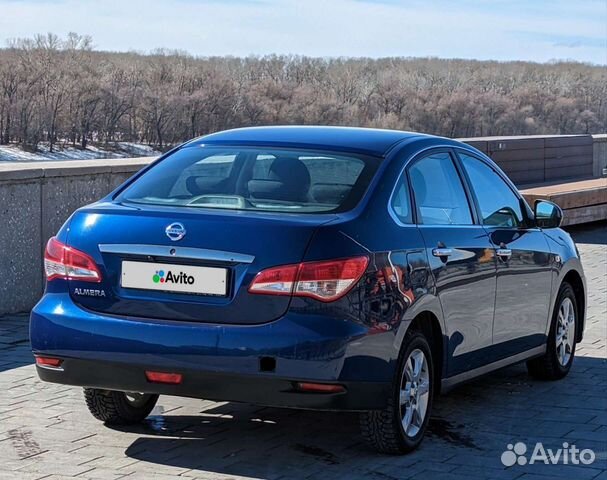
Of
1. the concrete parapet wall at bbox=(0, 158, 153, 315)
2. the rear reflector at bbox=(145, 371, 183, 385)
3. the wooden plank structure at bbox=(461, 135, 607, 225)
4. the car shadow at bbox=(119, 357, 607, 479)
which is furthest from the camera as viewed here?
the wooden plank structure at bbox=(461, 135, 607, 225)

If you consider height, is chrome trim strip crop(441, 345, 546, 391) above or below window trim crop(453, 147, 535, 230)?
below

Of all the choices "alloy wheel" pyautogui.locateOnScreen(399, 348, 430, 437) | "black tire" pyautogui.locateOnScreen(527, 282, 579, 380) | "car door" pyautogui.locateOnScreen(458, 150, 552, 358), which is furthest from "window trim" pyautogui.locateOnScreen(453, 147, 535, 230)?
"alloy wheel" pyautogui.locateOnScreen(399, 348, 430, 437)

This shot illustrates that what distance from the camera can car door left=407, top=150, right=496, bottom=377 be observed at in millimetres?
6172

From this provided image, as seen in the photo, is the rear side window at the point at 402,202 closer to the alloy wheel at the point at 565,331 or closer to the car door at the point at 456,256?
the car door at the point at 456,256

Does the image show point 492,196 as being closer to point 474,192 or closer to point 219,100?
point 474,192

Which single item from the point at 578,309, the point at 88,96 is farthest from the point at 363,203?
the point at 88,96

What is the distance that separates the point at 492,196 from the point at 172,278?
2393 mm

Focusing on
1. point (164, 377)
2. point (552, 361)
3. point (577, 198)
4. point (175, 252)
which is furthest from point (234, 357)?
point (577, 198)

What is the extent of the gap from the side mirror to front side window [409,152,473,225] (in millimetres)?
902

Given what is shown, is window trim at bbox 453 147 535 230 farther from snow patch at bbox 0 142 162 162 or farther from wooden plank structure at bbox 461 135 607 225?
snow patch at bbox 0 142 162 162

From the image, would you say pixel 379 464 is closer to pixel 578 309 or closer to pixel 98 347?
pixel 98 347

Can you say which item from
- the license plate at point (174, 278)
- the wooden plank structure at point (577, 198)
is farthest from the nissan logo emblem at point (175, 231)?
the wooden plank structure at point (577, 198)

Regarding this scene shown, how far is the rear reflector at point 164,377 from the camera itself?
212 inches

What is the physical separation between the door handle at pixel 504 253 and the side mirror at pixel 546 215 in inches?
23.7
